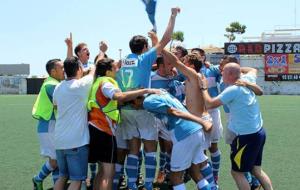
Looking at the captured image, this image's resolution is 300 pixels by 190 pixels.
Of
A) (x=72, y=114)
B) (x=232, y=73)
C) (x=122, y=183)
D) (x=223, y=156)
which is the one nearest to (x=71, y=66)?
(x=72, y=114)

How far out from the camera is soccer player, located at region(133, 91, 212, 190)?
21.2 feet

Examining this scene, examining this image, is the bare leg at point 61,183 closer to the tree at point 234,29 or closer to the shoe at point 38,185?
the shoe at point 38,185

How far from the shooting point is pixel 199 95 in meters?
7.29

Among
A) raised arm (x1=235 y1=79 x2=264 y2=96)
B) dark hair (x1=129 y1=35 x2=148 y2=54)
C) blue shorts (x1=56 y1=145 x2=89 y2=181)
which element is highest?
dark hair (x1=129 y1=35 x2=148 y2=54)

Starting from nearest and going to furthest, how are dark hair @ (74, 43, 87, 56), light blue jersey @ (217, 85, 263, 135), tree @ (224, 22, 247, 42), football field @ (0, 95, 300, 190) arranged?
1. light blue jersey @ (217, 85, 263, 135)
2. dark hair @ (74, 43, 87, 56)
3. football field @ (0, 95, 300, 190)
4. tree @ (224, 22, 247, 42)

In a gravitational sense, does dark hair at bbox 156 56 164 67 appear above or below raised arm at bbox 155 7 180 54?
below

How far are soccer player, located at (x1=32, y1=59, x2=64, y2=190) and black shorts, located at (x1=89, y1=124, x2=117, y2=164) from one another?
1.04m

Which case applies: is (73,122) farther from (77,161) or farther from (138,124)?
(138,124)

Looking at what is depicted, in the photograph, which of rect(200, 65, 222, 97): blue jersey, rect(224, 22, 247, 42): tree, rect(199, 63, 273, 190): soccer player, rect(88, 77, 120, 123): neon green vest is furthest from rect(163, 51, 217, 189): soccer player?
rect(224, 22, 247, 42): tree

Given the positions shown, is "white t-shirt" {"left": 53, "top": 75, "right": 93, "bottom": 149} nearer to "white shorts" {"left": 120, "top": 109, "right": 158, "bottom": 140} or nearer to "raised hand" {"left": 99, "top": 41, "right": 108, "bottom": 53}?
"white shorts" {"left": 120, "top": 109, "right": 158, "bottom": 140}

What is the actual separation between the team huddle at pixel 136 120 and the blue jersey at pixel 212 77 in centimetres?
136

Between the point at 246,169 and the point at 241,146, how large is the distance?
33cm

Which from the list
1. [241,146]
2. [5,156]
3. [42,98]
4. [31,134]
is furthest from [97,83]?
[31,134]

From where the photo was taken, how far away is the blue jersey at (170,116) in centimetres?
644
